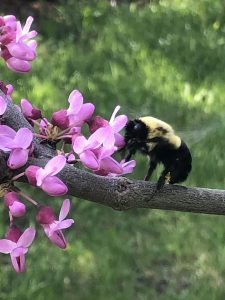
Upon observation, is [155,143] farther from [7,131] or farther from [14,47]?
[7,131]

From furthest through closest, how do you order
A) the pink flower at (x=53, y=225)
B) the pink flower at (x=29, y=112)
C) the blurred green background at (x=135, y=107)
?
the blurred green background at (x=135, y=107), the pink flower at (x=29, y=112), the pink flower at (x=53, y=225)

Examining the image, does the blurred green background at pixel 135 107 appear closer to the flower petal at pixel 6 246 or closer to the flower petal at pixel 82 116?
the flower petal at pixel 82 116

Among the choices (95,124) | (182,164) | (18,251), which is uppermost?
(95,124)

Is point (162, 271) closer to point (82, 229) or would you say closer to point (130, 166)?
point (82, 229)

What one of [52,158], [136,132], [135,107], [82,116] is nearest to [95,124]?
[82,116]

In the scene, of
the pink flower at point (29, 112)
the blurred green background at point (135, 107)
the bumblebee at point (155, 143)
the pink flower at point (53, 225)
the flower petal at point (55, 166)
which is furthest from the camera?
the blurred green background at point (135, 107)

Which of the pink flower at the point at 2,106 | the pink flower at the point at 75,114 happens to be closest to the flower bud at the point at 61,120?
the pink flower at the point at 75,114

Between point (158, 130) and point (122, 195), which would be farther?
point (158, 130)
